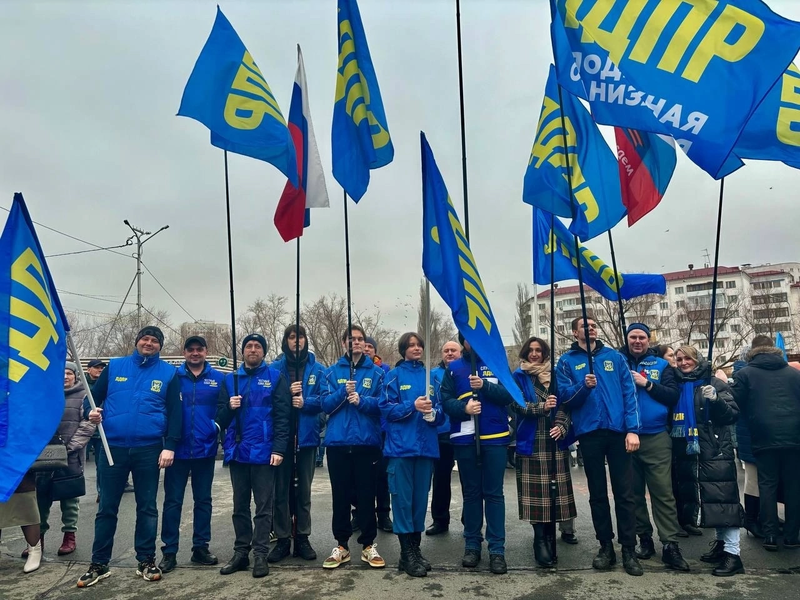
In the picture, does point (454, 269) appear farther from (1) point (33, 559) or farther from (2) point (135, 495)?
(1) point (33, 559)

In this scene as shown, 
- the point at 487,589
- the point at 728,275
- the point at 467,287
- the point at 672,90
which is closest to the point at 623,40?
the point at 672,90

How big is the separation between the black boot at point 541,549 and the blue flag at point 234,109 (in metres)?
4.07

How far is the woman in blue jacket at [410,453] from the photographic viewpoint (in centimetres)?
488

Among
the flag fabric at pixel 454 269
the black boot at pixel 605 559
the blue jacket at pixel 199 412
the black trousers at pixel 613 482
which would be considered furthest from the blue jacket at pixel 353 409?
the black boot at pixel 605 559

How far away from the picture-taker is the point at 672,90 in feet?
14.0

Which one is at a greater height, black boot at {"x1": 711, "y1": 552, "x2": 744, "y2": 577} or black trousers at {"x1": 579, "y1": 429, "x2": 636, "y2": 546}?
black trousers at {"x1": 579, "y1": 429, "x2": 636, "y2": 546}

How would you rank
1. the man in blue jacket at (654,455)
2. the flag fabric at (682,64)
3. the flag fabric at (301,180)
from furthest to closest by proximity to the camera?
1. the flag fabric at (301,180)
2. the man in blue jacket at (654,455)
3. the flag fabric at (682,64)

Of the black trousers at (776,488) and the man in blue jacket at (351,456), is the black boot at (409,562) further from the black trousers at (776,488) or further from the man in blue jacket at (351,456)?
the black trousers at (776,488)

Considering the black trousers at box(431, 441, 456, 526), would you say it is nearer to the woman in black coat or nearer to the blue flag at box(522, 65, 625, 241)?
the woman in black coat

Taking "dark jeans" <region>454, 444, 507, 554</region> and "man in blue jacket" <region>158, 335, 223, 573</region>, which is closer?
"dark jeans" <region>454, 444, 507, 554</region>


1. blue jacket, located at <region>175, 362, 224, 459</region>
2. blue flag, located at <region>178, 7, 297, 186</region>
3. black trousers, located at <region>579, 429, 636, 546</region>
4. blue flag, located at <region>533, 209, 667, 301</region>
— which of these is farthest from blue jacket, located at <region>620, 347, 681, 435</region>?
blue jacket, located at <region>175, 362, 224, 459</region>

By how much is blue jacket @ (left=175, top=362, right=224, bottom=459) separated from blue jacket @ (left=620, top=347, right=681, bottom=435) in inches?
162

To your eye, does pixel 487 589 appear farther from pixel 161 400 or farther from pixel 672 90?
pixel 672 90

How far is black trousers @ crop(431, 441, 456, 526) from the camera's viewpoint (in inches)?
248
